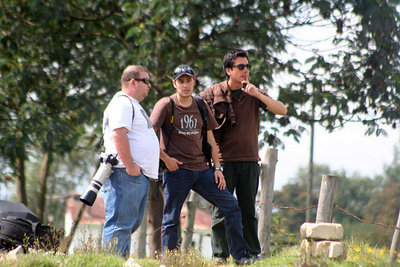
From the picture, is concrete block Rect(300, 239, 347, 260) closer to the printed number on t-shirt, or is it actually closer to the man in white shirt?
the printed number on t-shirt

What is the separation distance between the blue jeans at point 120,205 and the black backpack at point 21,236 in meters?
0.97

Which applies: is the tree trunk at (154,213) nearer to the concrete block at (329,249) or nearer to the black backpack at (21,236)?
the black backpack at (21,236)

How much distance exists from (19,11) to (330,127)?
22.1ft

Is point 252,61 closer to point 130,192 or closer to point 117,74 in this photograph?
point 117,74

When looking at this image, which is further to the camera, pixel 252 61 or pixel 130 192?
pixel 252 61

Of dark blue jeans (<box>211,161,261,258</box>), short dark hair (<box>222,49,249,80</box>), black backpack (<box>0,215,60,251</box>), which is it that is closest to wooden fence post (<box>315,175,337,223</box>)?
dark blue jeans (<box>211,161,261,258</box>)

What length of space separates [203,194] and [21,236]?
6.20ft

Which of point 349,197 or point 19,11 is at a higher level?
point 19,11

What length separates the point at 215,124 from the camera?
5395mm

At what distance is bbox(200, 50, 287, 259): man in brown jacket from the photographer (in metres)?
5.59

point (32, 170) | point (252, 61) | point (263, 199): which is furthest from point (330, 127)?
point (32, 170)

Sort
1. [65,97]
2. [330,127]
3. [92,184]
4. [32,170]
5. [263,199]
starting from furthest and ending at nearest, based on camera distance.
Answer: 1. [32,170]
2. [65,97]
3. [330,127]
4. [263,199]
5. [92,184]

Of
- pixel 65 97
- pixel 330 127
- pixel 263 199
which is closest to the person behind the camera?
pixel 263 199

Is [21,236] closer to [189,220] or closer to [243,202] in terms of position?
[243,202]
